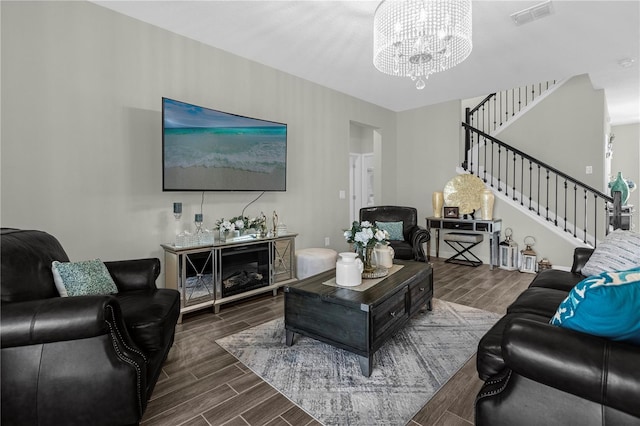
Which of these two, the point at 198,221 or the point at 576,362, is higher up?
the point at 198,221

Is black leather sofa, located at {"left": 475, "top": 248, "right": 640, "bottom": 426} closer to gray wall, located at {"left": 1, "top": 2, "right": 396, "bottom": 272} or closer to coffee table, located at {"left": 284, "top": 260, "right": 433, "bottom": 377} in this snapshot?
coffee table, located at {"left": 284, "top": 260, "right": 433, "bottom": 377}

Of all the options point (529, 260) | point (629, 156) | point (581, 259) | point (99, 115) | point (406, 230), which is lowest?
point (529, 260)

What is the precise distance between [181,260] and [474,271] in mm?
4065

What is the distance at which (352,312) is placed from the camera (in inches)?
80.2

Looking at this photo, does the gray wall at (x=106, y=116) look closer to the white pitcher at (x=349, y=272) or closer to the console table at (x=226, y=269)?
the console table at (x=226, y=269)

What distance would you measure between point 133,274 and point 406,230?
11.3 ft

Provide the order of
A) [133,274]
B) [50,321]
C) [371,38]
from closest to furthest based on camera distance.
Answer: [50,321], [133,274], [371,38]

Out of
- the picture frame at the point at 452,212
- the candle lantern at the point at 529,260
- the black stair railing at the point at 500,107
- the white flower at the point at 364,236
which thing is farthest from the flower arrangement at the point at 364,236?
the black stair railing at the point at 500,107

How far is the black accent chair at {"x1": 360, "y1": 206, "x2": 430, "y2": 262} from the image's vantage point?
4.03m

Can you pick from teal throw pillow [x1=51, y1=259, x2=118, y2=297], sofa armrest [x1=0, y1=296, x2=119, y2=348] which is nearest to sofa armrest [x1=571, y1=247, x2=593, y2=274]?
sofa armrest [x1=0, y1=296, x2=119, y2=348]

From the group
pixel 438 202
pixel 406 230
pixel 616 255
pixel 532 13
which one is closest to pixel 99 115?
pixel 406 230

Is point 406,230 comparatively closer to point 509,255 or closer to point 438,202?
point 438,202

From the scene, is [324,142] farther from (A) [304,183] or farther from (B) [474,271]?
(B) [474,271]

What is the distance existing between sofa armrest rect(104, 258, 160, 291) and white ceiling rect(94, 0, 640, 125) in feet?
7.35
